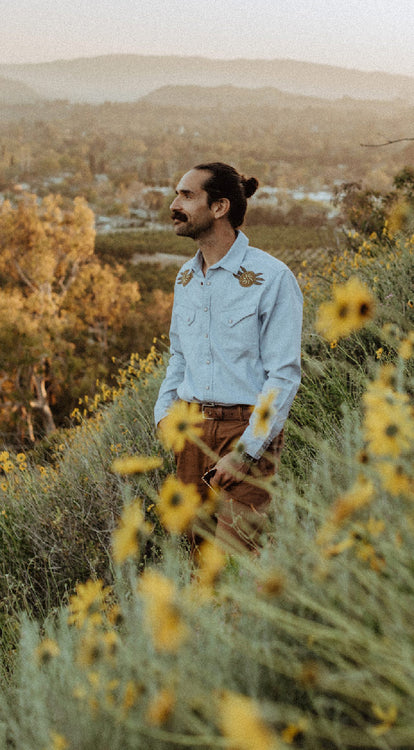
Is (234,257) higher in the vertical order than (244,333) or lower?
higher

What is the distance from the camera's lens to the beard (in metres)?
2.30

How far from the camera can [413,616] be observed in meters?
0.87

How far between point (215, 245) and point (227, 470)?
3.34ft

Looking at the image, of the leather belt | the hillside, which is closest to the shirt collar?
the leather belt

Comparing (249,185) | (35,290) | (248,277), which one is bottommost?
(35,290)

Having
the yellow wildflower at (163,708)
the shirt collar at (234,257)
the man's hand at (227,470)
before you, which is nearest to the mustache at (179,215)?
the shirt collar at (234,257)

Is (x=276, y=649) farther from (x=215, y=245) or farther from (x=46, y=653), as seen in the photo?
(x=215, y=245)

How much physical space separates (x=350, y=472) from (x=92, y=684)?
29.4 inches

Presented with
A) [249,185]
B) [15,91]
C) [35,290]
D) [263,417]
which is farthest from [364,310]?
[15,91]

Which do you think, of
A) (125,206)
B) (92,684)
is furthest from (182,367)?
(125,206)

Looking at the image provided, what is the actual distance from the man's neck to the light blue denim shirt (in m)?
0.05

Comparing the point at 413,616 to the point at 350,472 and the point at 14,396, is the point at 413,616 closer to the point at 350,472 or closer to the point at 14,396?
the point at 350,472

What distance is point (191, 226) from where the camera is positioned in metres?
2.31

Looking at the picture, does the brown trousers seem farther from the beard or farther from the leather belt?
the beard
